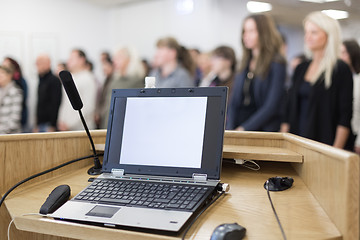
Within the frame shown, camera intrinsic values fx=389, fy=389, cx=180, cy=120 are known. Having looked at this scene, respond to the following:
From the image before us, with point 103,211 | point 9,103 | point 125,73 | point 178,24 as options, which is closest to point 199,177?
point 103,211

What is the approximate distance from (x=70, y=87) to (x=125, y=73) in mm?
2531

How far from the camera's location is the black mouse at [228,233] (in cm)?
61

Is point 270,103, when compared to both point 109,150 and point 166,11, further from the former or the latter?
point 166,11

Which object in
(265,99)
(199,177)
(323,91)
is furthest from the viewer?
(265,99)

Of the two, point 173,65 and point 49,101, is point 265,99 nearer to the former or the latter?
point 173,65

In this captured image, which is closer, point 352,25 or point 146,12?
point 352,25

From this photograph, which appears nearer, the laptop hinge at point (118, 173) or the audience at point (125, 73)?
the laptop hinge at point (118, 173)

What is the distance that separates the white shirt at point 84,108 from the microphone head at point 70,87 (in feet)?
8.47

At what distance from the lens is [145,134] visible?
0.97 meters

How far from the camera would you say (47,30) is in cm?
500

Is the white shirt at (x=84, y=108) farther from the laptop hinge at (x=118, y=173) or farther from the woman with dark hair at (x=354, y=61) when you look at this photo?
the laptop hinge at (x=118, y=173)

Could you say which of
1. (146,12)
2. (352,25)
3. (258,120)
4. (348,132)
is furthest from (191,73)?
(146,12)

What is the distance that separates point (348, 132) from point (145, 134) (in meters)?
1.42

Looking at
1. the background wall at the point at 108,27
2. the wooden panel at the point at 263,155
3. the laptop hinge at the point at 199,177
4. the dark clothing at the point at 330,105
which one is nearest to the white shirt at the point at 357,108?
the dark clothing at the point at 330,105
